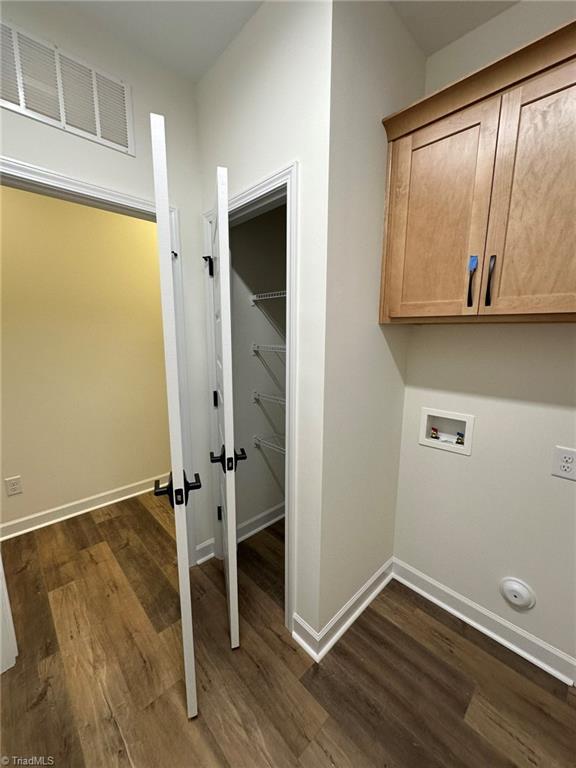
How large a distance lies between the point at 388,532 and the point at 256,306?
1694 millimetres

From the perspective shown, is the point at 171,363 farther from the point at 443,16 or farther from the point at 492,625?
the point at 492,625

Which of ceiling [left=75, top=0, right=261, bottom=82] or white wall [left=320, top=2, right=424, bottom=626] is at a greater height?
ceiling [left=75, top=0, right=261, bottom=82]

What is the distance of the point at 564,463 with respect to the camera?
1.23m

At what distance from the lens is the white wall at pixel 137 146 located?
119cm

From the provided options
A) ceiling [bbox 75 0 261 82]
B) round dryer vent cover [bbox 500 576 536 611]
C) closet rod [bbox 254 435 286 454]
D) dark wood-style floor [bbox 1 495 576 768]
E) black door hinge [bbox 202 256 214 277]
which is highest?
ceiling [bbox 75 0 261 82]

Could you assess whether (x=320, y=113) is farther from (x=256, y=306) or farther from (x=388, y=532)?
(x=388, y=532)

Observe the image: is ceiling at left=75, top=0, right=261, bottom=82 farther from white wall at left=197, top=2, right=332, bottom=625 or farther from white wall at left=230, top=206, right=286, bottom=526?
white wall at left=230, top=206, right=286, bottom=526

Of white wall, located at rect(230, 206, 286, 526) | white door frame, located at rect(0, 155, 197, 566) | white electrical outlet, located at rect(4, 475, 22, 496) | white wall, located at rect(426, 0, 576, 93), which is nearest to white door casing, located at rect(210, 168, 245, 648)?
white door frame, located at rect(0, 155, 197, 566)

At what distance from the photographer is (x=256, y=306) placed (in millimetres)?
2092

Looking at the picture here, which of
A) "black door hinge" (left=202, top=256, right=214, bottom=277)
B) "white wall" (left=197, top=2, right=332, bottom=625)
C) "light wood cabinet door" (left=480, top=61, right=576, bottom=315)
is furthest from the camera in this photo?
"black door hinge" (left=202, top=256, right=214, bottom=277)

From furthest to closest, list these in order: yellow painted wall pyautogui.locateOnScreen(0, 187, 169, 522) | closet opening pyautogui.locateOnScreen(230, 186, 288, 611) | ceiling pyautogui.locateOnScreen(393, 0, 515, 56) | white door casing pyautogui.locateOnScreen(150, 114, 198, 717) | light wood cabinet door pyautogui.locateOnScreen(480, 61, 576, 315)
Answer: yellow painted wall pyautogui.locateOnScreen(0, 187, 169, 522) → closet opening pyautogui.locateOnScreen(230, 186, 288, 611) → ceiling pyautogui.locateOnScreen(393, 0, 515, 56) → light wood cabinet door pyautogui.locateOnScreen(480, 61, 576, 315) → white door casing pyautogui.locateOnScreen(150, 114, 198, 717)

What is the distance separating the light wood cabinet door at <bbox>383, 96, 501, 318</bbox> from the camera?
110 centimetres

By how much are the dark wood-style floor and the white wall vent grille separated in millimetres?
2380

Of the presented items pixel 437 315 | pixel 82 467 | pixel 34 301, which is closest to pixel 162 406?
pixel 82 467
